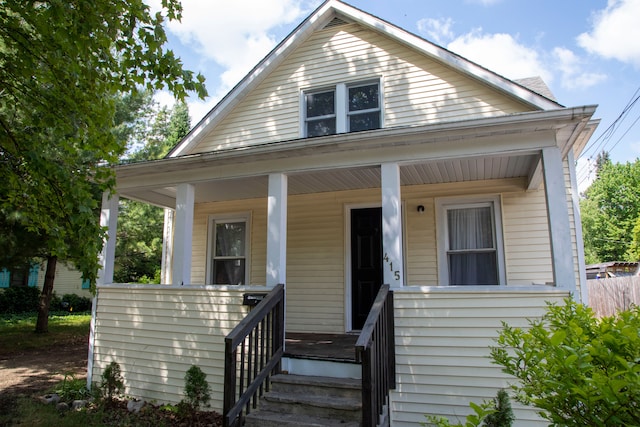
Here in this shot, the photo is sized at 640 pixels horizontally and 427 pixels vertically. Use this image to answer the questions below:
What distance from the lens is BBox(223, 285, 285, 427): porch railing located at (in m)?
4.07

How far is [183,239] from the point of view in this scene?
632 cm

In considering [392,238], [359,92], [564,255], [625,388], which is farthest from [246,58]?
[625,388]

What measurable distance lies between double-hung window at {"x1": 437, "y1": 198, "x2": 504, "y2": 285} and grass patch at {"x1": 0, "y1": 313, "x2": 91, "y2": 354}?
10282mm

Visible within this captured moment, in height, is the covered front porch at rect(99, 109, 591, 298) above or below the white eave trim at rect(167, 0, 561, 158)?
below

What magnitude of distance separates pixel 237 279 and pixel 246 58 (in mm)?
5614

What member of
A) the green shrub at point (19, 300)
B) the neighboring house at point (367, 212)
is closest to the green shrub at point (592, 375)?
the neighboring house at point (367, 212)

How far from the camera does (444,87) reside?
678 cm

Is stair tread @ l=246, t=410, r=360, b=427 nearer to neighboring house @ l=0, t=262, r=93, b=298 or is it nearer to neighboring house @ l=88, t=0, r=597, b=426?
neighboring house @ l=88, t=0, r=597, b=426

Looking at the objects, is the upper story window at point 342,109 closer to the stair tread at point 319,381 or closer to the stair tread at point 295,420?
the stair tread at point 319,381

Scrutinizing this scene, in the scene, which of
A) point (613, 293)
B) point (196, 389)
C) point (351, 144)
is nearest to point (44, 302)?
point (196, 389)

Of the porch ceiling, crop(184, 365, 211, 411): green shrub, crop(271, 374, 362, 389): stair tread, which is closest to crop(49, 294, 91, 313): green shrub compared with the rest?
the porch ceiling

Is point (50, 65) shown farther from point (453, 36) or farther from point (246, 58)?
point (453, 36)

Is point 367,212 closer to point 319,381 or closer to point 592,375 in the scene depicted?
point 319,381

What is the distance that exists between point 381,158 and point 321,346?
270 centimetres
